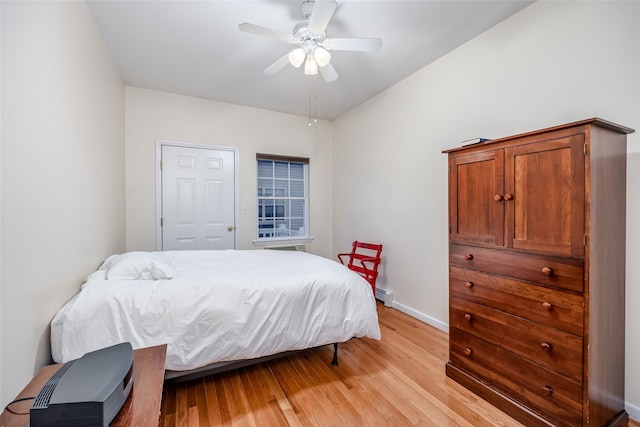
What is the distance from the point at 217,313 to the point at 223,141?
282 cm

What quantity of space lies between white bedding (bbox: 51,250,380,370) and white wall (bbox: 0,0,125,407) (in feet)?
0.49

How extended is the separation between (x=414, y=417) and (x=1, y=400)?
189 centimetres

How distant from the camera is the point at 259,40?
8.00ft

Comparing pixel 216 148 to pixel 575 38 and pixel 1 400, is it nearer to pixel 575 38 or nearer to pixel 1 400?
pixel 1 400

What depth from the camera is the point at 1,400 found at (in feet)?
3.24

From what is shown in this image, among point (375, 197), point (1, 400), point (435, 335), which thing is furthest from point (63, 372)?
point (375, 197)


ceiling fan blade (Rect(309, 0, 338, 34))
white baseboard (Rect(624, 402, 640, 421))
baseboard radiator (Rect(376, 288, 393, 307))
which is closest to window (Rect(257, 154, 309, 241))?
baseboard radiator (Rect(376, 288, 393, 307))

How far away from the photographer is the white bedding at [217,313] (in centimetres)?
149

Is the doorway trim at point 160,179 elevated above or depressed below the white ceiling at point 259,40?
below

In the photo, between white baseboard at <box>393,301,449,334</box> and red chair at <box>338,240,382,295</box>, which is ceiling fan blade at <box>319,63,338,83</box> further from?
white baseboard at <box>393,301,449,334</box>

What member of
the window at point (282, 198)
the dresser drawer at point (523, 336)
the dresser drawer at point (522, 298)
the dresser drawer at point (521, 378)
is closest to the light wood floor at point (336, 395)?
the dresser drawer at point (521, 378)

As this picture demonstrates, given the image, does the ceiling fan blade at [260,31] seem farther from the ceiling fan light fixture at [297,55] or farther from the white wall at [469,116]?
the white wall at [469,116]

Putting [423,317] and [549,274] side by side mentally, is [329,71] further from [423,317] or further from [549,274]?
[423,317]

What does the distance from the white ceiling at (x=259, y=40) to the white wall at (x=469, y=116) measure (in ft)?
0.79
